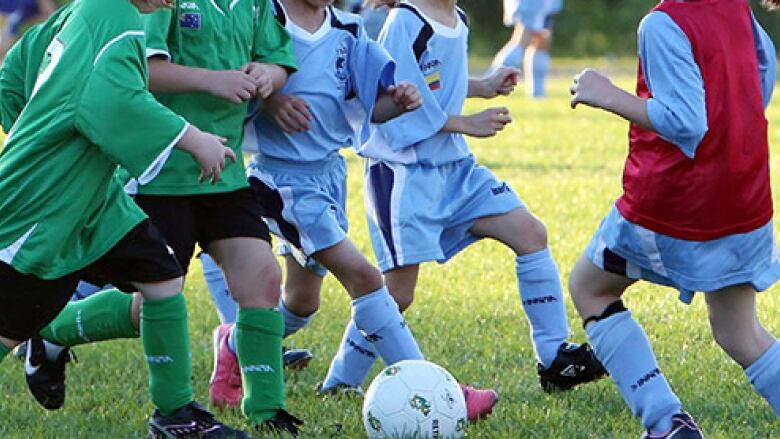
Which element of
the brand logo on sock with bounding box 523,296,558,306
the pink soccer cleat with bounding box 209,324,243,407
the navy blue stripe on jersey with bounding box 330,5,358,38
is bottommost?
the pink soccer cleat with bounding box 209,324,243,407

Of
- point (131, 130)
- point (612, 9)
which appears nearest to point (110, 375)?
point (131, 130)

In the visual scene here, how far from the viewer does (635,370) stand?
13.5 feet

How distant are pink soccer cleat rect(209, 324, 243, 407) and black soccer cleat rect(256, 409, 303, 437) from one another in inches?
15.5

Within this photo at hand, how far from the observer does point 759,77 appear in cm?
403

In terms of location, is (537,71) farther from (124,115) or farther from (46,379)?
(124,115)

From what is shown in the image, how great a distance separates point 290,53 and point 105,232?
93 cm

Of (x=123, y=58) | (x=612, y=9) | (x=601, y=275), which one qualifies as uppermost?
(x=123, y=58)

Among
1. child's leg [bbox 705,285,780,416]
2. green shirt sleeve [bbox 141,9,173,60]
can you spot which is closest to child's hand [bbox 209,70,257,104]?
green shirt sleeve [bbox 141,9,173,60]

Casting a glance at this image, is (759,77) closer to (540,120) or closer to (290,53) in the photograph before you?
(290,53)

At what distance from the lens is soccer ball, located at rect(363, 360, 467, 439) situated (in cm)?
411

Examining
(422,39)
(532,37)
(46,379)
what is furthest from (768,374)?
(532,37)

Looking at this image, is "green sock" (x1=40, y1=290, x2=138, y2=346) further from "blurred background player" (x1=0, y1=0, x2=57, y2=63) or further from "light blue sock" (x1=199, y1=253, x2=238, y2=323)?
"blurred background player" (x1=0, y1=0, x2=57, y2=63)

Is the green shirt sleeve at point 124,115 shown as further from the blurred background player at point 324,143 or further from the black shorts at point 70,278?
the blurred background player at point 324,143

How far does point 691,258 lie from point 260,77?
131 cm
